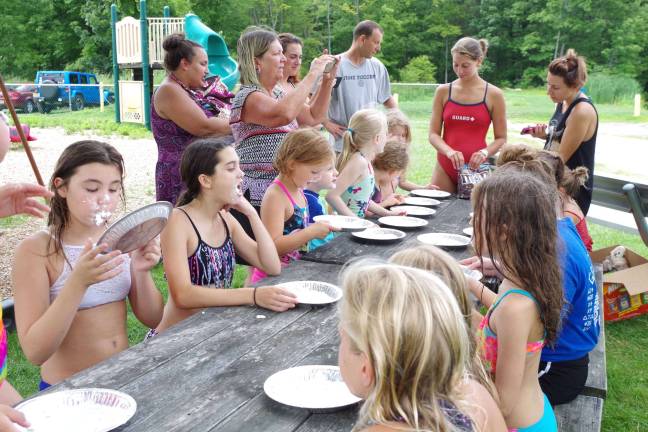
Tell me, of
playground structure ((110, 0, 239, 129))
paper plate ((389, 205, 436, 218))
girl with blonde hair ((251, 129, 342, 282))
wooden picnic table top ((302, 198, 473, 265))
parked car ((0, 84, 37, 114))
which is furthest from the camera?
parked car ((0, 84, 37, 114))

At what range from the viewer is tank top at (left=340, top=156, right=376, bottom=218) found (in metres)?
4.08

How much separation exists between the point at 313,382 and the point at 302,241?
1441 mm

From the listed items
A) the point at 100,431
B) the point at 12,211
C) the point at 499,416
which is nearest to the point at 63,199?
the point at 12,211

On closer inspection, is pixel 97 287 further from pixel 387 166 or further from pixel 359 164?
pixel 387 166

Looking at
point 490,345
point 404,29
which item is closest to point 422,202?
point 490,345

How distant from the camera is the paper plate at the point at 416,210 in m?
4.03

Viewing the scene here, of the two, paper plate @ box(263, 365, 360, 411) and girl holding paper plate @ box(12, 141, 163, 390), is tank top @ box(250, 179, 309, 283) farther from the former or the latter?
paper plate @ box(263, 365, 360, 411)

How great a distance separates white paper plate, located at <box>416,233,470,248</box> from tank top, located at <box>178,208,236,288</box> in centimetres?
112

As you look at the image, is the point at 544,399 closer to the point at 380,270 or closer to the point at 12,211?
the point at 380,270

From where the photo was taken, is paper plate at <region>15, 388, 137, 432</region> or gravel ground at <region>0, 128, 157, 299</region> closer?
paper plate at <region>15, 388, 137, 432</region>

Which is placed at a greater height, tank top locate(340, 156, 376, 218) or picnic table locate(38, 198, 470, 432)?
tank top locate(340, 156, 376, 218)

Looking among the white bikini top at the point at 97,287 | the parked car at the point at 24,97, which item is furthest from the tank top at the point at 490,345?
the parked car at the point at 24,97

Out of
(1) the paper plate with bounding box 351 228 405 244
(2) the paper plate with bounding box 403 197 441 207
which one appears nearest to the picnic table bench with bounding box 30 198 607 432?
(1) the paper plate with bounding box 351 228 405 244

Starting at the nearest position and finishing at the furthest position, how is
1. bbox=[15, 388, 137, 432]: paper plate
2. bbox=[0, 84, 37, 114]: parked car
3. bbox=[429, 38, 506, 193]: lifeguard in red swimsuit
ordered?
bbox=[15, 388, 137, 432]: paper plate → bbox=[429, 38, 506, 193]: lifeguard in red swimsuit → bbox=[0, 84, 37, 114]: parked car
